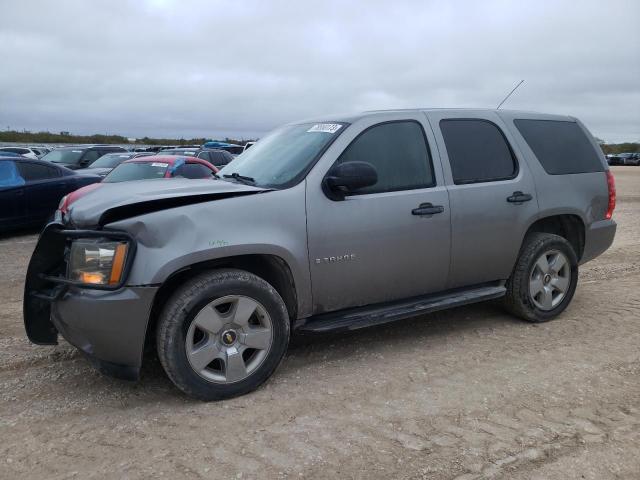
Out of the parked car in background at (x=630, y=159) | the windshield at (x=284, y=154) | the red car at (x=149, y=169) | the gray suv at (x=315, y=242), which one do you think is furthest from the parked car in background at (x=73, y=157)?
the parked car in background at (x=630, y=159)

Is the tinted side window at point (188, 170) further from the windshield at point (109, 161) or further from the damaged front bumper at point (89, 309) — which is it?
the windshield at point (109, 161)

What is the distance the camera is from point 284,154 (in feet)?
14.1

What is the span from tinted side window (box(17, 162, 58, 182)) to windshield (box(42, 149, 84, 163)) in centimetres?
696

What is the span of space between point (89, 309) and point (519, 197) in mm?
3407

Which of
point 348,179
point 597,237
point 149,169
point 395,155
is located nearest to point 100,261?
point 348,179

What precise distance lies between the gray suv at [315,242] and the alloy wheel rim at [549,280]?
14 mm

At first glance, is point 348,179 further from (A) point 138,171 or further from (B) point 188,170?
(A) point 138,171

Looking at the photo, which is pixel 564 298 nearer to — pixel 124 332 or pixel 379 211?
pixel 379 211

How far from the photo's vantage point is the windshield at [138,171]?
9.82 metres

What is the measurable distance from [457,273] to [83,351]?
2.76 metres

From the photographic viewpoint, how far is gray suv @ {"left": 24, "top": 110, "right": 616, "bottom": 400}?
329cm

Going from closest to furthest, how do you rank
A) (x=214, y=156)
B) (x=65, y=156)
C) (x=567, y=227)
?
(x=567, y=227) → (x=65, y=156) → (x=214, y=156)

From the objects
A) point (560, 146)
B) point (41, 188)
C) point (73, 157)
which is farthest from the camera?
point (73, 157)

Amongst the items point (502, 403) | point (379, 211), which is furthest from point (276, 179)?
point (502, 403)
